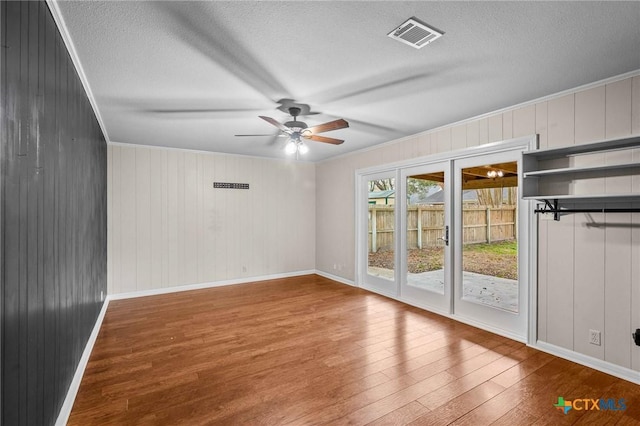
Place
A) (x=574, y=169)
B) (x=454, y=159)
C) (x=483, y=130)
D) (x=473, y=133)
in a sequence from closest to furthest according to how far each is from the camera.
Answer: (x=574, y=169), (x=483, y=130), (x=473, y=133), (x=454, y=159)

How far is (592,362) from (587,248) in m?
1.01

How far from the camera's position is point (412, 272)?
465 cm

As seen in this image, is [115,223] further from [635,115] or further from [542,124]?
[635,115]

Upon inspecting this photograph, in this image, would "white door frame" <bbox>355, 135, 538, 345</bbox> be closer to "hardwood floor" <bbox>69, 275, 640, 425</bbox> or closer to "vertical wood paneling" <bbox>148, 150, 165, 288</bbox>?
"hardwood floor" <bbox>69, 275, 640, 425</bbox>

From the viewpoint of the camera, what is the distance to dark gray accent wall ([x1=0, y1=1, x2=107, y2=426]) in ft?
4.08

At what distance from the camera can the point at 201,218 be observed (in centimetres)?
553

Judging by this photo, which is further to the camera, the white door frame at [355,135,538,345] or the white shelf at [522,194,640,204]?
the white door frame at [355,135,538,345]

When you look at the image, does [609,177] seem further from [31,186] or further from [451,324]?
[31,186]

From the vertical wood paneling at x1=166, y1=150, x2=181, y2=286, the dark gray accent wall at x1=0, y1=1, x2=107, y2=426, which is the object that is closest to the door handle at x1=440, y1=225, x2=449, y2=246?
the dark gray accent wall at x1=0, y1=1, x2=107, y2=426

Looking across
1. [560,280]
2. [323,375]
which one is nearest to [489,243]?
[560,280]

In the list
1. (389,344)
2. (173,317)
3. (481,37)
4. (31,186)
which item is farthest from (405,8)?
(173,317)

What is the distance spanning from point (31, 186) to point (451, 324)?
4054mm

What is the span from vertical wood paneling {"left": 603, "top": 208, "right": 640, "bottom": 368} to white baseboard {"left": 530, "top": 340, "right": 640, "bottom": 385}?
5 cm

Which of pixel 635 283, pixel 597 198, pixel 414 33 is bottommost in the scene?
pixel 635 283
